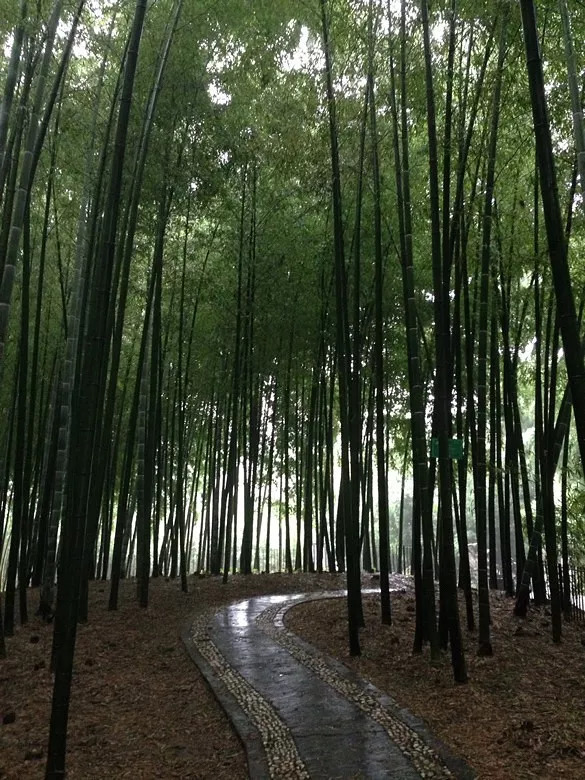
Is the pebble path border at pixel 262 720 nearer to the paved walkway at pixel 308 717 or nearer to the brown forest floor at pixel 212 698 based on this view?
the paved walkway at pixel 308 717

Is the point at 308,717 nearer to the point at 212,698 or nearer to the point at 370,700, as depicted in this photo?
the point at 370,700

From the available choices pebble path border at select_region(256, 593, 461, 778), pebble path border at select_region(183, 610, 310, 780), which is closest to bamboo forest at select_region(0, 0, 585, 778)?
pebble path border at select_region(256, 593, 461, 778)

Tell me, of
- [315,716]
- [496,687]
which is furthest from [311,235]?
[315,716]

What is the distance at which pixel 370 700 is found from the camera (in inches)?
143

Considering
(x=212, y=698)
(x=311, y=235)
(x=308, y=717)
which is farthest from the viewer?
(x=311, y=235)

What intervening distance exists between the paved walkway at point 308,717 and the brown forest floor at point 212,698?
0.12 meters

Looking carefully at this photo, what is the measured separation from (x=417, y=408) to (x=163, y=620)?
3.54 meters

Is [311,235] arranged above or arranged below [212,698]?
above

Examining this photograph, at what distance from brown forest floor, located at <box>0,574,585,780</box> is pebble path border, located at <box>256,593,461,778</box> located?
5.8 inches

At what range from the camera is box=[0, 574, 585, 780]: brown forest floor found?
117 inches

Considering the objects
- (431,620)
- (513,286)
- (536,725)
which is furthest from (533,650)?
(513,286)

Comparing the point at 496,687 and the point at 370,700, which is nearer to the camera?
the point at 370,700

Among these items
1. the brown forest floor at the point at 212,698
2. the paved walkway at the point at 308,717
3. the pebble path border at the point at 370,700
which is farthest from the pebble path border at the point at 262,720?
the pebble path border at the point at 370,700

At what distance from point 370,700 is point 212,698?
3.22 ft
